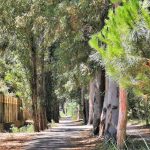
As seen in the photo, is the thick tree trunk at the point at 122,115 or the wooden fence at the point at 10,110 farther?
the wooden fence at the point at 10,110

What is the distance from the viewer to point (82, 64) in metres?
22.2

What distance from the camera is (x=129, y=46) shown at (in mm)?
7195

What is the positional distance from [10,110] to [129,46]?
32.1 metres

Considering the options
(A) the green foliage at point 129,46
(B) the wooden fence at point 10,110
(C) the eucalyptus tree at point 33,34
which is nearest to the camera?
(A) the green foliage at point 129,46

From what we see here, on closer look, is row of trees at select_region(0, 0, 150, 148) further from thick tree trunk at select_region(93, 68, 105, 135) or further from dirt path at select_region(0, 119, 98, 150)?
dirt path at select_region(0, 119, 98, 150)

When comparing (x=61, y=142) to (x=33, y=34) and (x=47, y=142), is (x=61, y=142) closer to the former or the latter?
(x=47, y=142)

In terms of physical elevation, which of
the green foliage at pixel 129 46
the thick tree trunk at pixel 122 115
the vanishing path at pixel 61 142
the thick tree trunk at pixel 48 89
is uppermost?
the thick tree trunk at pixel 48 89

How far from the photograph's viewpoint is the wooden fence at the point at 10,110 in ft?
Result: 113

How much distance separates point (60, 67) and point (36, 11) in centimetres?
608

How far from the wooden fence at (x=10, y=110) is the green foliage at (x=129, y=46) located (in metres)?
26.7

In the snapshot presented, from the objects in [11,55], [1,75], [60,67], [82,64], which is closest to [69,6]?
[82,64]

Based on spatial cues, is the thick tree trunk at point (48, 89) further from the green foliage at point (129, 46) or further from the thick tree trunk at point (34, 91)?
the green foliage at point (129, 46)

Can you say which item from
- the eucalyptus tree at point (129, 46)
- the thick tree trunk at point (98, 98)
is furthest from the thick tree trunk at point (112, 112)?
the eucalyptus tree at point (129, 46)

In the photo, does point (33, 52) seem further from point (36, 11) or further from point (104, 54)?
point (104, 54)
